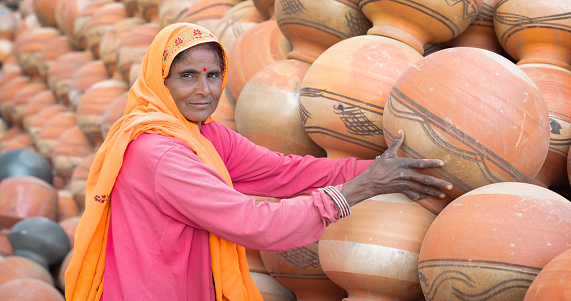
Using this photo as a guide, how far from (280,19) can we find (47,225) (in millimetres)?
2900

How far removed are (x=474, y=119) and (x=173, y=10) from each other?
3.62 metres

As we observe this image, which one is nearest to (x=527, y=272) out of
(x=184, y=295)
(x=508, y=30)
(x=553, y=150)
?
(x=553, y=150)

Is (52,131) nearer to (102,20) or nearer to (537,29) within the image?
(102,20)

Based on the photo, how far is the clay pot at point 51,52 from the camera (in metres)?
7.44

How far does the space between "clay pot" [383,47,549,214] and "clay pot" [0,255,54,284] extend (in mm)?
3415

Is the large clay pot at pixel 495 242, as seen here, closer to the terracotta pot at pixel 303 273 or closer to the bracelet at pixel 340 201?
the bracelet at pixel 340 201

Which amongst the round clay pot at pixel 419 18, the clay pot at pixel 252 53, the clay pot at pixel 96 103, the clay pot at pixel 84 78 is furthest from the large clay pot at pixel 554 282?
the clay pot at pixel 84 78

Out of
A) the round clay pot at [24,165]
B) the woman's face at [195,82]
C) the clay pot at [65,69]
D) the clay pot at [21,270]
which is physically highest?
the woman's face at [195,82]

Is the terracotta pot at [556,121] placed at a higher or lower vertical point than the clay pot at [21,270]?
higher

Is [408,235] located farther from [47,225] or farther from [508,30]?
[47,225]

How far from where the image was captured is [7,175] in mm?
5977

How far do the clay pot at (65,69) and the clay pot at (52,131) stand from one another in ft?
1.28

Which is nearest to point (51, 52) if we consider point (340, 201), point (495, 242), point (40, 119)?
point (40, 119)

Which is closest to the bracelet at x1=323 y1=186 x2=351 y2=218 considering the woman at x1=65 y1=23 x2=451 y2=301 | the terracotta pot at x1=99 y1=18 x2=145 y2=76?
the woman at x1=65 y1=23 x2=451 y2=301
